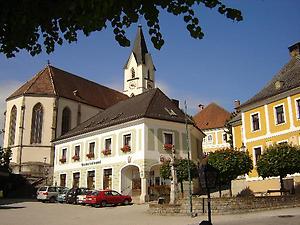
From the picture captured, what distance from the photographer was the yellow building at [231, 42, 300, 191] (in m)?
27.4

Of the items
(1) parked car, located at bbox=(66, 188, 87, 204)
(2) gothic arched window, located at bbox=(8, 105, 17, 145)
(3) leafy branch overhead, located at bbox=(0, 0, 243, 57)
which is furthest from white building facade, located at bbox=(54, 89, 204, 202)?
(3) leafy branch overhead, located at bbox=(0, 0, 243, 57)

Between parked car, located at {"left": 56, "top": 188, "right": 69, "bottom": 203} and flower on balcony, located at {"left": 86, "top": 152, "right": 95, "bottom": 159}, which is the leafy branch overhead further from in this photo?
flower on balcony, located at {"left": 86, "top": 152, "right": 95, "bottom": 159}

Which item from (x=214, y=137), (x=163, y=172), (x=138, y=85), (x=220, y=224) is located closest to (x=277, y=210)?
(x=220, y=224)

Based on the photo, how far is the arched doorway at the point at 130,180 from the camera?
108ft

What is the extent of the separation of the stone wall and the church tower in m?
50.1

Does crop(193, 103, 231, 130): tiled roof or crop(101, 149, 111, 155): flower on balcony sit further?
crop(193, 103, 231, 130): tiled roof

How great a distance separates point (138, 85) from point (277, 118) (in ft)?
142

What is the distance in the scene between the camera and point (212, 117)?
227ft

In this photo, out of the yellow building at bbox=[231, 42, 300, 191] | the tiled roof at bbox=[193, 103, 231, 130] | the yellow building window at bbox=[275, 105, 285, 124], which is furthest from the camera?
the tiled roof at bbox=[193, 103, 231, 130]

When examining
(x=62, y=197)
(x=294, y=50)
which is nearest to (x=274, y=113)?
(x=294, y=50)

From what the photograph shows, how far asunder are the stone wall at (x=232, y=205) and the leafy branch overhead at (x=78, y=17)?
15227 mm

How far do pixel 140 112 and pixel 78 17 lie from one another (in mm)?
29085

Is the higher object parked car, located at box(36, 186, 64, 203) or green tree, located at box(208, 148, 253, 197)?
green tree, located at box(208, 148, 253, 197)

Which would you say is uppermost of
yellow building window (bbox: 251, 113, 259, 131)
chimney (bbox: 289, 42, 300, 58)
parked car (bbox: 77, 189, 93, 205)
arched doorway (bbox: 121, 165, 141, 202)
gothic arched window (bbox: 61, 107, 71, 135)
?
chimney (bbox: 289, 42, 300, 58)
